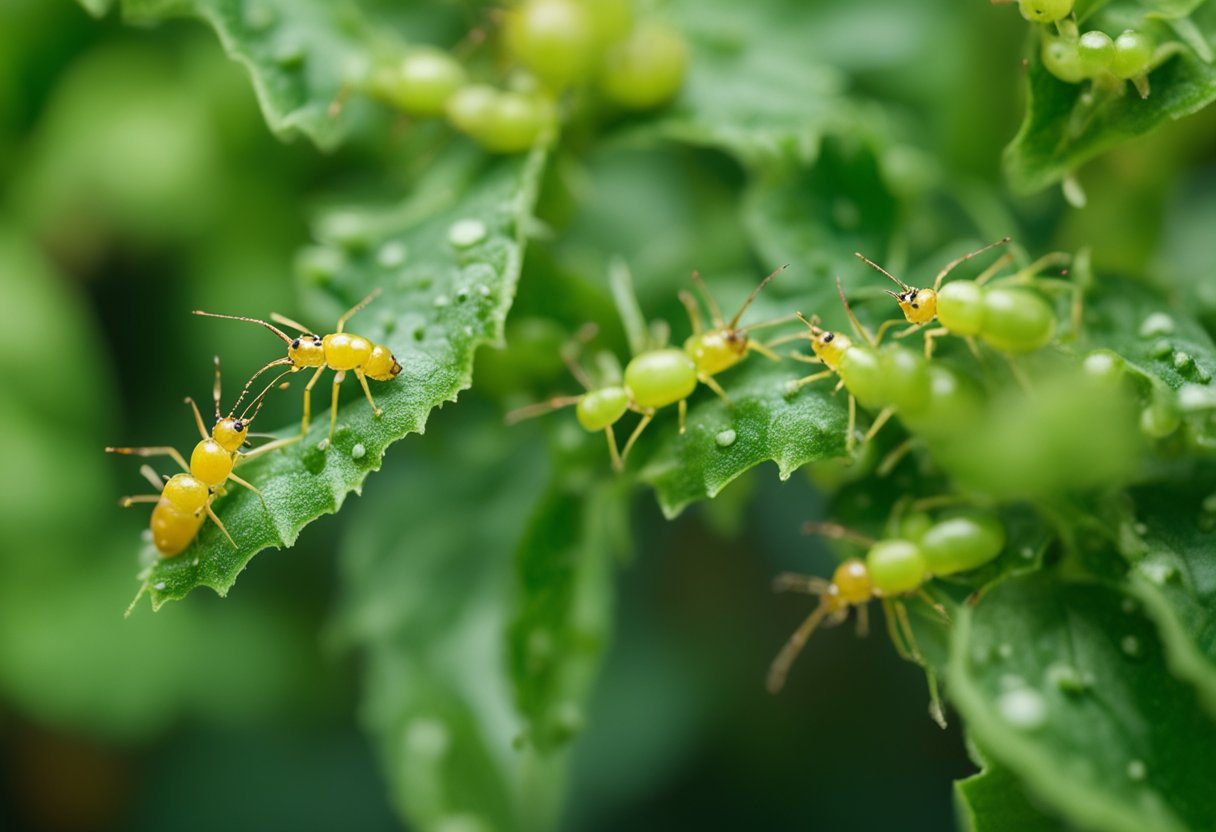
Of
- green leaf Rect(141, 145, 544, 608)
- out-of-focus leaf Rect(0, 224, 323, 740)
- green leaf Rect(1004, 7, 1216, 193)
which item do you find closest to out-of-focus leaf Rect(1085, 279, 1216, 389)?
green leaf Rect(1004, 7, 1216, 193)

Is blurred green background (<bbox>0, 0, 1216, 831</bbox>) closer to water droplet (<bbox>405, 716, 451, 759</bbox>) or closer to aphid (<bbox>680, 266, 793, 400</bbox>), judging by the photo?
water droplet (<bbox>405, 716, 451, 759</bbox>)

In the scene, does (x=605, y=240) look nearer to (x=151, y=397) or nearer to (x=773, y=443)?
(x=773, y=443)

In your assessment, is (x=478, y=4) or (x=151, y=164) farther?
(x=151, y=164)

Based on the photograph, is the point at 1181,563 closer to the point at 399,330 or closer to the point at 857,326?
the point at 857,326

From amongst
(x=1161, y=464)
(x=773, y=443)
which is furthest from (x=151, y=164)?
(x=1161, y=464)

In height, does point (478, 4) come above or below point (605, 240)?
above

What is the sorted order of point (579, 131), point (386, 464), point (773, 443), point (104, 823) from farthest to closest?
1. point (104, 823)
2. point (386, 464)
3. point (579, 131)
4. point (773, 443)
